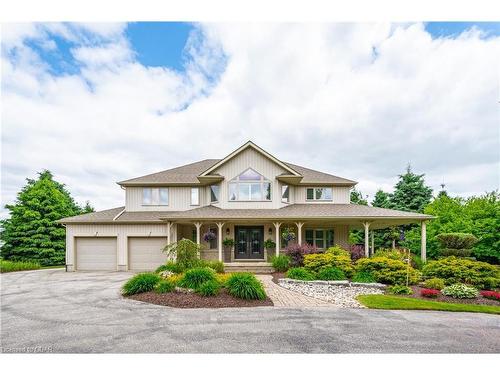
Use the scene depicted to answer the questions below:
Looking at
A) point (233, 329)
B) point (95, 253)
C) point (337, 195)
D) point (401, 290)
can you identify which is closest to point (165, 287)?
point (233, 329)

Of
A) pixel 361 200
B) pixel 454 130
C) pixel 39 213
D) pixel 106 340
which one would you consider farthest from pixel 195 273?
pixel 361 200

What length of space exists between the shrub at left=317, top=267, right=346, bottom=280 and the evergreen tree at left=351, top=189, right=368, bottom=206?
23.8m

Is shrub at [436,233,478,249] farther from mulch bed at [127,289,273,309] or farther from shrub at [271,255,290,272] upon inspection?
mulch bed at [127,289,273,309]

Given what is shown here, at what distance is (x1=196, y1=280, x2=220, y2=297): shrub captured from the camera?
358 inches

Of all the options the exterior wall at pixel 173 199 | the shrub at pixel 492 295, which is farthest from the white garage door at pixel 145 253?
the shrub at pixel 492 295

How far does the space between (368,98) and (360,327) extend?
1384 centimetres

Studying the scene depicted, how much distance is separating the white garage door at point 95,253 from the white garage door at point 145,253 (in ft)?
3.67

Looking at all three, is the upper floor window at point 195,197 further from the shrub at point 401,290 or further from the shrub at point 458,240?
the shrub at point 458,240

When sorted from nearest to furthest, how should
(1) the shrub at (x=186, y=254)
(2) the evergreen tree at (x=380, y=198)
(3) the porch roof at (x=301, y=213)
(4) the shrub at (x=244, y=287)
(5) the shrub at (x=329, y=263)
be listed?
(4) the shrub at (x=244, y=287)
(1) the shrub at (x=186, y=254)
(5) the shrub at (x=329, y=263)
(3) the porch roof at (x=301, y=213)
(2) the evergreen tree at (x=380, y=198)

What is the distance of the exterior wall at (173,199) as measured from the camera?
1930 cm

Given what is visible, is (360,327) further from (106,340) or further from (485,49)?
(485,49)

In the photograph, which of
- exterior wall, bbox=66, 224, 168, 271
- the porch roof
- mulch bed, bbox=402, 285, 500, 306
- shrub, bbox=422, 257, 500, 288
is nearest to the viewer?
mulch bed, bbox=402, 285, 500, 306

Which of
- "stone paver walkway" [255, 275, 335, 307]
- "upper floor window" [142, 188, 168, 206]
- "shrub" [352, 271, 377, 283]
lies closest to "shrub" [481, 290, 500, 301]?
"shrub" [352, 271, 377, 283]

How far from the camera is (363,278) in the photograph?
12.2 metres
